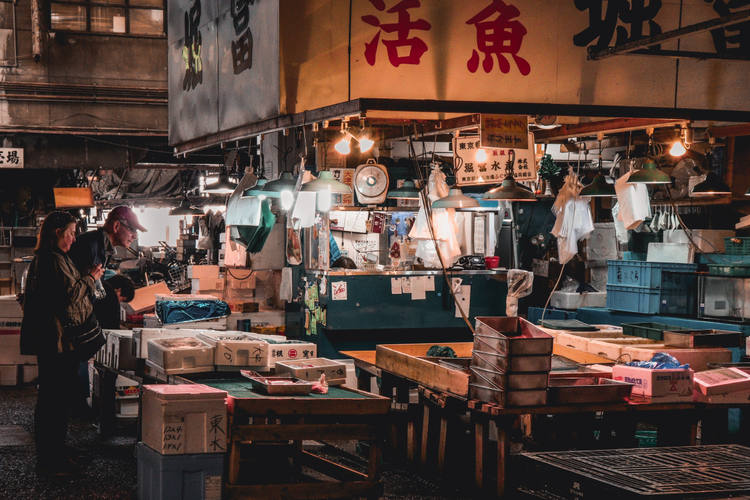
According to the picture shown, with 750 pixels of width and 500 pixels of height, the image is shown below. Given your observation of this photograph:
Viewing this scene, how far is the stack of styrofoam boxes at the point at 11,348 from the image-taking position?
13.5 m

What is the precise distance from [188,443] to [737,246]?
8803mm

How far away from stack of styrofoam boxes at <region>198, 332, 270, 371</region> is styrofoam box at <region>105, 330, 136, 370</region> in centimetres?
146

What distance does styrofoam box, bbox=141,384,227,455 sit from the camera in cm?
639

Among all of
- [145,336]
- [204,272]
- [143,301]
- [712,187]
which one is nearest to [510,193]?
[712,187]

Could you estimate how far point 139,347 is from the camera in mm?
8672

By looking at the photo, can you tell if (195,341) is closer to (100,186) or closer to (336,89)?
(336,89)

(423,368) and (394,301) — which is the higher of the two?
(394,301)

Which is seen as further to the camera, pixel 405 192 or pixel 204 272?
pixel 204 272

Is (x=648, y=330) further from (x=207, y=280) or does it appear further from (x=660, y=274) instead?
(x=207, y=280)

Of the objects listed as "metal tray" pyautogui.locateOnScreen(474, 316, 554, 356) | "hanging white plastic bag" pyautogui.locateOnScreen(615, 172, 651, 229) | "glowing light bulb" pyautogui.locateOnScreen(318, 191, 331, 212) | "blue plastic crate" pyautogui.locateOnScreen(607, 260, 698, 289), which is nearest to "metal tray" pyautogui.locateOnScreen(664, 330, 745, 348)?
"hanging white plastic bag" pyautogui.locateOnScreen(615, 172, 651, 229)

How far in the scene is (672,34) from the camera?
19.6 ft

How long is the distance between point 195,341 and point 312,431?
2089 mm

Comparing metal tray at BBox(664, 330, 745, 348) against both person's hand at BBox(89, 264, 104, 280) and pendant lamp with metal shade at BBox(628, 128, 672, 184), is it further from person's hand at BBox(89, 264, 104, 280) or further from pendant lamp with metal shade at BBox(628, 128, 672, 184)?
person's hand at BBox(89, 264, 104, 280)

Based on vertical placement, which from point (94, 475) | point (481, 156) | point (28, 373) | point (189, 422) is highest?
point (481, 156)
